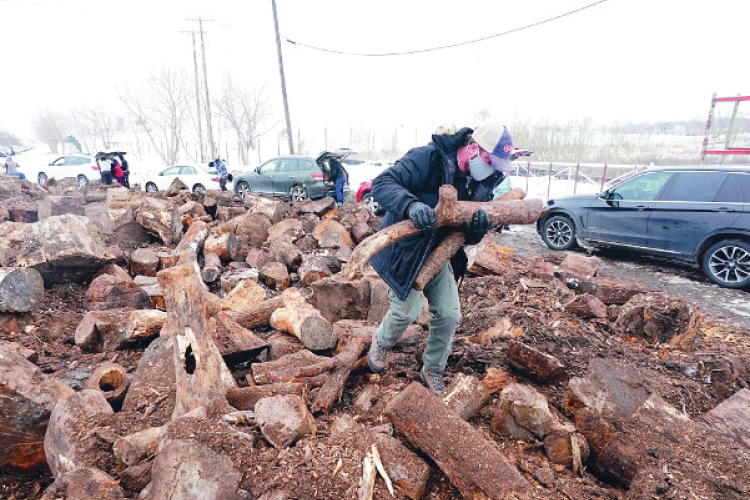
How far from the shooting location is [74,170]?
1861 cm

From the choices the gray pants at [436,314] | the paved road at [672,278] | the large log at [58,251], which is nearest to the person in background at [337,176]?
the paved road at [672,278]

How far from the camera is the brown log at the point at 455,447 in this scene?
5.64ft

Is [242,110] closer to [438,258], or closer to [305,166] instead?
[305,166]

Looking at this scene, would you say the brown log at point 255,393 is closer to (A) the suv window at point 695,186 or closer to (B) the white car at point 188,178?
(A) the suv window at point 695,186

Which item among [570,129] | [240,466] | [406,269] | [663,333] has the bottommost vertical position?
[663,333]

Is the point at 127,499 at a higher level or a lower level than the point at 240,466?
lower

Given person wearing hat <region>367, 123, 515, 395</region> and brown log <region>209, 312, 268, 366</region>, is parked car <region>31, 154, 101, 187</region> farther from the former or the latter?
person wearing hat <region>367, 123, 515, 395</region>

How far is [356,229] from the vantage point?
6.96m

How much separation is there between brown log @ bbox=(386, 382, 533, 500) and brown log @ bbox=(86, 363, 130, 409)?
193 centimetres

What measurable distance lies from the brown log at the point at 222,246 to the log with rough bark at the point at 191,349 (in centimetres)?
355

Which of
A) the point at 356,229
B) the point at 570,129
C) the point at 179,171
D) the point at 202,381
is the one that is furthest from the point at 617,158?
the point at 202,381

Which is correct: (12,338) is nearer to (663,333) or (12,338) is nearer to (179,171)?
(663,333)

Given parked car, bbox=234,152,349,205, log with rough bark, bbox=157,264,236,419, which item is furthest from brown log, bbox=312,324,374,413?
parked car, bbox=234,152,349,205

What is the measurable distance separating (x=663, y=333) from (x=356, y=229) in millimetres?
4664
